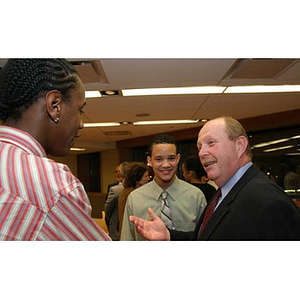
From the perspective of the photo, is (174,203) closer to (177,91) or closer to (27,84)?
(177,91)

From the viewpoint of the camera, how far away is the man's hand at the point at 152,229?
1039 millimetres

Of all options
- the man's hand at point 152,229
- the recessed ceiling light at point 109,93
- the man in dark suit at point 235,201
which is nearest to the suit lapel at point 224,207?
the man in dark suit at point 235,201

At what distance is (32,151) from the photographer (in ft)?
2.29

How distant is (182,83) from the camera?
1.00 m

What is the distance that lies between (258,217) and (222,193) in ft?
0.64

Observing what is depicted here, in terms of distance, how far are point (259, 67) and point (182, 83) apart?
0.24 m

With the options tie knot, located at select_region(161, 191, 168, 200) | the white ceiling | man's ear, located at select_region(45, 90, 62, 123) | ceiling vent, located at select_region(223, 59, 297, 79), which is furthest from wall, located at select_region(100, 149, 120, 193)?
ceiling vent, located at select_region(223, 59, 297, 79)

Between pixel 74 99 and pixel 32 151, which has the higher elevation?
pixel 74 99

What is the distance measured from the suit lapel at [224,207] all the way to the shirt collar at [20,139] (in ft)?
1.93

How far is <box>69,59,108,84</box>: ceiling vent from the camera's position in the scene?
91 centimetres

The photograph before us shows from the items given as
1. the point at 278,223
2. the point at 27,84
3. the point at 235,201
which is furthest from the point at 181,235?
the point at 27,84

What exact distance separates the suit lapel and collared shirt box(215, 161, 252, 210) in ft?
0.06
